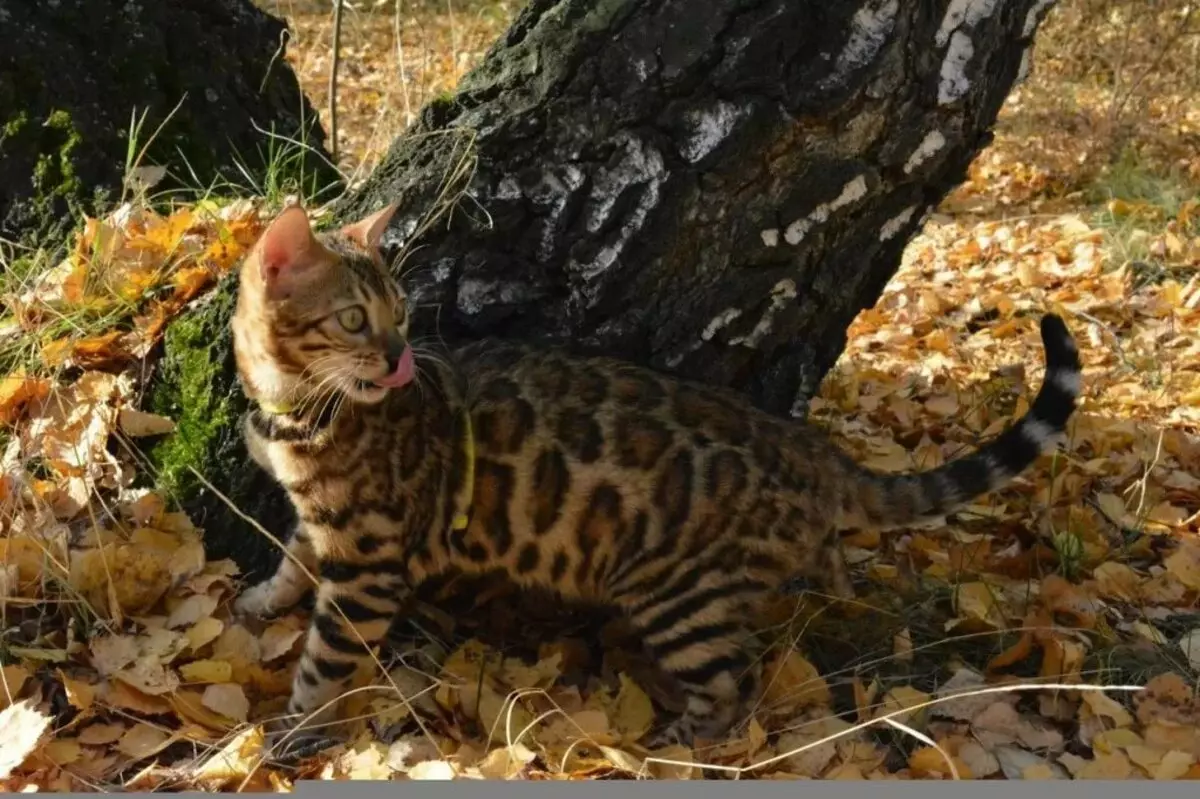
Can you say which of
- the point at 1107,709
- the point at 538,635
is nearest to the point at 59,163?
the point at 538,635

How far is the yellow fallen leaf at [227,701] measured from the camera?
2797 millimetres

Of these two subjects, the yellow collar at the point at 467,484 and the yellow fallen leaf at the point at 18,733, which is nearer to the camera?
the yellow fallen leaf at the point at 18,733

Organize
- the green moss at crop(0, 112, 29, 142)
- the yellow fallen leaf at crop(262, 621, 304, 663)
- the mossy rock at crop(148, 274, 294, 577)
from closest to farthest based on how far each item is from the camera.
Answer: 1. the yellow fallen leaf at crop(262, 621, 304, 663)
2. the mossy rock at crop(148, 274, 294, 577)
3. the green moss at crop(0, 112, 29, 142)

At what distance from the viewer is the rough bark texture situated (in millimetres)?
4008

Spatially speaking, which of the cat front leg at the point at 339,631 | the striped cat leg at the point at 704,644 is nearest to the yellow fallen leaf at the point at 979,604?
the striped cat leg at the point at 704,644

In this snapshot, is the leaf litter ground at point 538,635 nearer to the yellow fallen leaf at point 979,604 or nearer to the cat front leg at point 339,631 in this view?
the yellow fallen leaf at point 979,604

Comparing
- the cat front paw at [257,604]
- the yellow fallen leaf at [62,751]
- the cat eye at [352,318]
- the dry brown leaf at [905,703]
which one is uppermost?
the cat eye at [352,318]

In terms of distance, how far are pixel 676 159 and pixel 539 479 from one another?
0.90 metres

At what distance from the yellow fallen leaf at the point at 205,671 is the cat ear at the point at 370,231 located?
1050 millimetres

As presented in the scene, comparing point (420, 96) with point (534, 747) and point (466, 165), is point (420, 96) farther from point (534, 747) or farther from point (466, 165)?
point (534, 747)

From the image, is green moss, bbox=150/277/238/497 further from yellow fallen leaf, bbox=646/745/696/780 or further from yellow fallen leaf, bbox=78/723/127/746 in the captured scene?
yellow fallen leaf, bbox=646/745/696/780

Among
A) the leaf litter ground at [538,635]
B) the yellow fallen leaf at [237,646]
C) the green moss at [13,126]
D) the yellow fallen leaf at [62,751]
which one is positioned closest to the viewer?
the yellow fallen leaf at [62,751]

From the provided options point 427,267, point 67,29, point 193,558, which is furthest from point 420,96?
point 193,558

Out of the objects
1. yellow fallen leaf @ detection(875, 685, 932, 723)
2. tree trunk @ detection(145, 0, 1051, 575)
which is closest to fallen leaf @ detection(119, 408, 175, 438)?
tree trunk @ detection(145, 0, 1051, 575)
